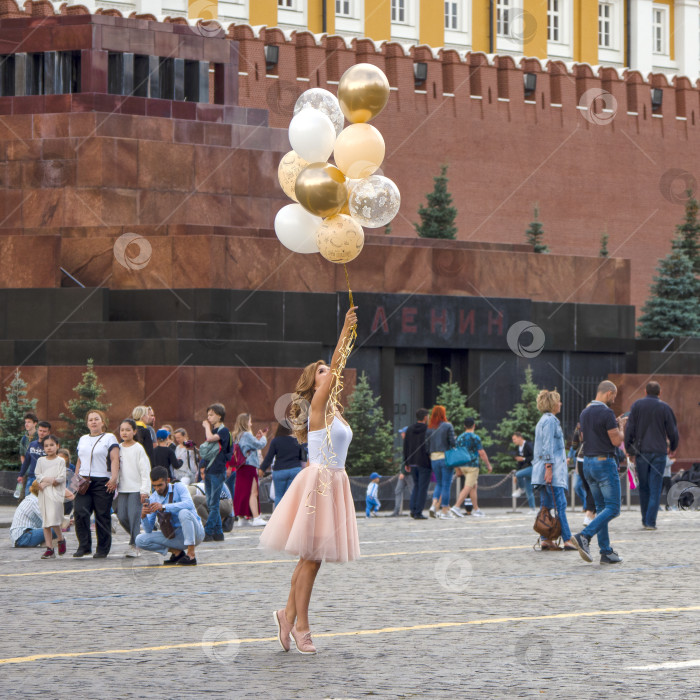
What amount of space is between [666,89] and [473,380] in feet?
55.6

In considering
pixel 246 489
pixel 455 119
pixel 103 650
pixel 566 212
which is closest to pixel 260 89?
pixel 455 119

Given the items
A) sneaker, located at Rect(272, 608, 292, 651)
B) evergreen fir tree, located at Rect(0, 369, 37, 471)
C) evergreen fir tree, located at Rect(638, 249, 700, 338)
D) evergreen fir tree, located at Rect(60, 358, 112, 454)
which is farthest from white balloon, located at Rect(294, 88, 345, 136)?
evergreen fir tree, located at Rect(638, 249, 700, 338)

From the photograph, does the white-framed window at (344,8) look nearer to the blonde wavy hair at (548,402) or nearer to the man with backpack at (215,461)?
the man with backpack at (215,461)

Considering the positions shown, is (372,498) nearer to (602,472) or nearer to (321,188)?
(602,472)

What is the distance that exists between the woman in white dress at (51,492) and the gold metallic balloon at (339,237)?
16.7ft

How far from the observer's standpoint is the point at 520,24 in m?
45.3

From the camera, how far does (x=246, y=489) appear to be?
16188 mm

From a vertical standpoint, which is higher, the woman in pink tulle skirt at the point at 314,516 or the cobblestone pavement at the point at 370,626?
the woman in pink tulle skirt at the point at 314,516

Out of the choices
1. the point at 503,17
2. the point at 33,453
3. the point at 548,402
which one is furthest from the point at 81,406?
the point at 503,17

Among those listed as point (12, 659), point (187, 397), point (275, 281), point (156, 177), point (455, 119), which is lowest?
point (12, 659)

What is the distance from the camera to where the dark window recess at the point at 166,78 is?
26.3 m

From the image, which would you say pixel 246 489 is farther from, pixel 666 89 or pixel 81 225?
pixel 666 89

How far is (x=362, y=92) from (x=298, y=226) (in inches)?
32.6

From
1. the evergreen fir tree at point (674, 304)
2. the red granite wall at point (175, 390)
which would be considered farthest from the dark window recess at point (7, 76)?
the evergreen fir tree at point (674, 304)
